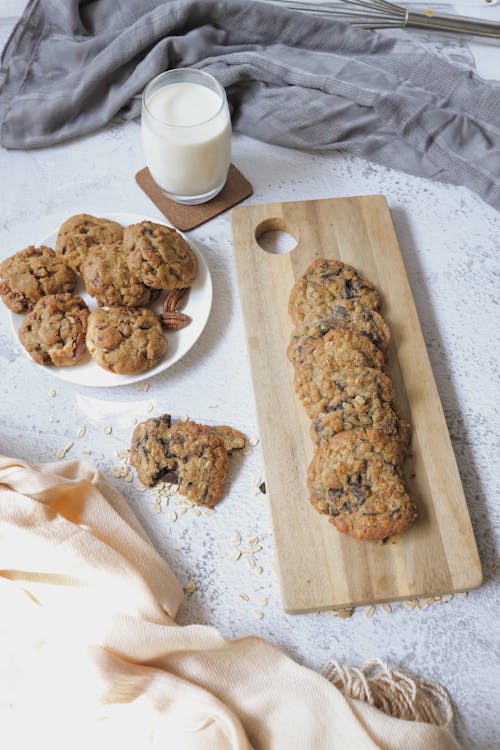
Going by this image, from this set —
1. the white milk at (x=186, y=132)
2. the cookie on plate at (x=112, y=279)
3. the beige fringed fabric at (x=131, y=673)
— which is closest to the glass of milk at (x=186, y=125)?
the white milk at (x=186, y=132)

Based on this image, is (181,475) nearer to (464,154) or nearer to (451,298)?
(451,298)

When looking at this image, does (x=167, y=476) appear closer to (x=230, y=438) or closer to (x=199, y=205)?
(x=230, y=438)

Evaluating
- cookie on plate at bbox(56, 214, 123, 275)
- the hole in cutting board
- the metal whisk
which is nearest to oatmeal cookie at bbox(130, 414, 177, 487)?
cookie on plate at bbox(56, 214, 123, 275)

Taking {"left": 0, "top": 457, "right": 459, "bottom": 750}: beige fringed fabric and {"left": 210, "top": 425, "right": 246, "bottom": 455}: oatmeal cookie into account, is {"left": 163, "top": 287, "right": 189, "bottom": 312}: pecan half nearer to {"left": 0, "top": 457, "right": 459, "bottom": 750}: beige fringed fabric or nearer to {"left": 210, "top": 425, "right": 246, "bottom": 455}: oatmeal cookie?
{"left": 210, "top": 425, "right": 246, "bottom": 455}: oatmeal cookie

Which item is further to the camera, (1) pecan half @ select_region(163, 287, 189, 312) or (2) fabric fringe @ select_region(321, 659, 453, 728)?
(1) pecan half @ select_region(163, 287, 189, 312)

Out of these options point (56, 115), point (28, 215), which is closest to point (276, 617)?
point (28, 215)
